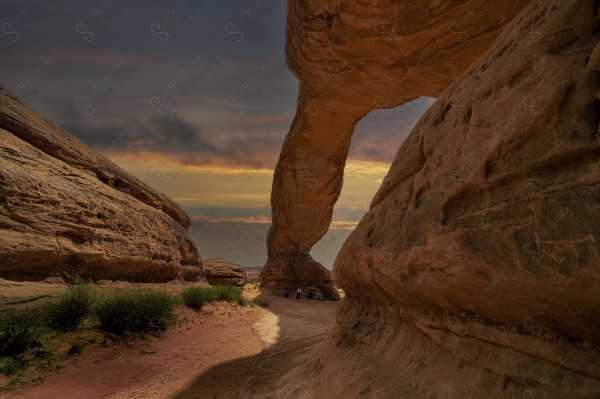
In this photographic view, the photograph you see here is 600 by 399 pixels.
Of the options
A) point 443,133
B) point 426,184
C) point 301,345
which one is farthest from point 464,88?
point 301,345

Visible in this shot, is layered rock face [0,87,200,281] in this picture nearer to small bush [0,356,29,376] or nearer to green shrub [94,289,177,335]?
green shrub [94,289,177,335]

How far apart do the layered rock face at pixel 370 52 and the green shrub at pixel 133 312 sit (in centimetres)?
731

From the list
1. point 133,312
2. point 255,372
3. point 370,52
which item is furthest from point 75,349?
point 370,52

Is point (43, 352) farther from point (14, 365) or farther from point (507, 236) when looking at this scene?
point (507, 236)

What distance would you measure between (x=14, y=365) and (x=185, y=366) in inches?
89.2

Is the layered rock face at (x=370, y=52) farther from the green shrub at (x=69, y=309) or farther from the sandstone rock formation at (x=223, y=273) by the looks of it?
the sandstone rock formation at (x=223, y=273)

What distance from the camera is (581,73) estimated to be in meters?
1.85

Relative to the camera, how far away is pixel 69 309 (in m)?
6.15

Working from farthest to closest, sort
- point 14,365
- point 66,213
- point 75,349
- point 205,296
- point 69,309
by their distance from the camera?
point 205,296 < point 66,213 < point 69,309 < point 75,349 < point 14,365

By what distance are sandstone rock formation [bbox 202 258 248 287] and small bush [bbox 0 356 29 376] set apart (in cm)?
1363

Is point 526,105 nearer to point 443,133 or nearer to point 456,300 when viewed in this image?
point 443,133

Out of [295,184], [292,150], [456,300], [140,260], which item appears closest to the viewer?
[456,300]

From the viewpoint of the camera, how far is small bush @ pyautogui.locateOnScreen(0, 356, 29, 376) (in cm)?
456

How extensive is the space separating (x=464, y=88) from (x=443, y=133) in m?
0.42
